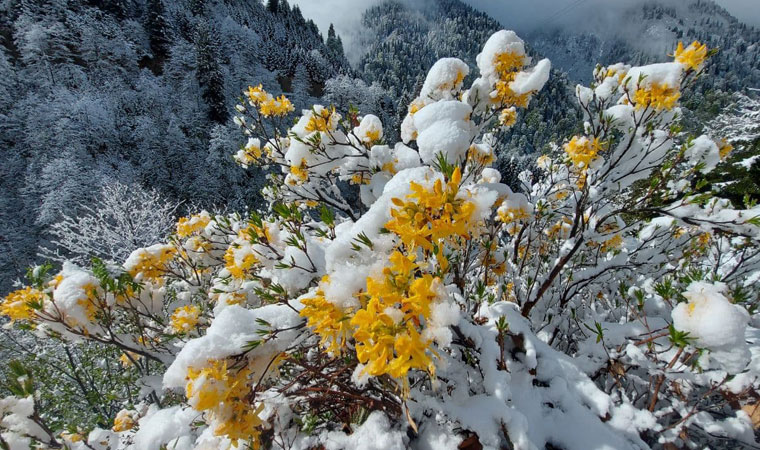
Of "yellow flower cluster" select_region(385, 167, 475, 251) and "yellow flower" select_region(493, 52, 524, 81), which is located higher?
"yellow flower" select_region(493, 52, 524, 81)

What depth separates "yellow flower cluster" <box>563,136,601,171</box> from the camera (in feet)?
8.00

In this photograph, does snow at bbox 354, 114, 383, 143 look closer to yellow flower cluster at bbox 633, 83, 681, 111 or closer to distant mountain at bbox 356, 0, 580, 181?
yellow flower cluster at bbox 633, 83, 681, 111

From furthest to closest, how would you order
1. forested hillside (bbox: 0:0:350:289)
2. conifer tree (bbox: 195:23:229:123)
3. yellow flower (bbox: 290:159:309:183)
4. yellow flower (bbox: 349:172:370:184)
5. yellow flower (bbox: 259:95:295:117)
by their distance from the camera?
conifer tree (bbox: 195:23:229:123), forested hillside (bbox: 0:0:350:289), yellow flower (bbox: 259:95:295:117), yellow flower (bbox: 349:172:370:184), yellow flower (bbox: 290:159:309:183)

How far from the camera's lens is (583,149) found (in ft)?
8.42

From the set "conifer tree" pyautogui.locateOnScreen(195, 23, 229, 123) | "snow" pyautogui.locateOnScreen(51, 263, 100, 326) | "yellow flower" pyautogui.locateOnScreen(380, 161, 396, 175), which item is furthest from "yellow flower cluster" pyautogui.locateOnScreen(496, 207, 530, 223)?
"conifer tree" pyautogui.locateOnScreen(195, 23, 229, 123)

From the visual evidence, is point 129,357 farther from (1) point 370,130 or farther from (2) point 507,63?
(2) point 507,63

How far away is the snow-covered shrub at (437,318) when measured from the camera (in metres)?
1.06

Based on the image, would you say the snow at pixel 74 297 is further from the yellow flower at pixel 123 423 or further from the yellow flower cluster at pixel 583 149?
the yellow flower cluster at pixel 583 149

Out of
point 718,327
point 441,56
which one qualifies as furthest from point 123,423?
point 441,56

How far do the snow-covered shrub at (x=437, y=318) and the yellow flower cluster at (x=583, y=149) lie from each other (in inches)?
1.0

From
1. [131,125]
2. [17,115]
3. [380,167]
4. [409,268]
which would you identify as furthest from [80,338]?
[17,115]

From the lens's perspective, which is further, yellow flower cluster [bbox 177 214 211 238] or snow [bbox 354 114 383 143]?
yellow flower cluster [bbox 177 214 211 238]

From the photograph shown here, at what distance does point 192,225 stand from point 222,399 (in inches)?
110

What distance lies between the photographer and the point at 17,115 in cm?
2462
